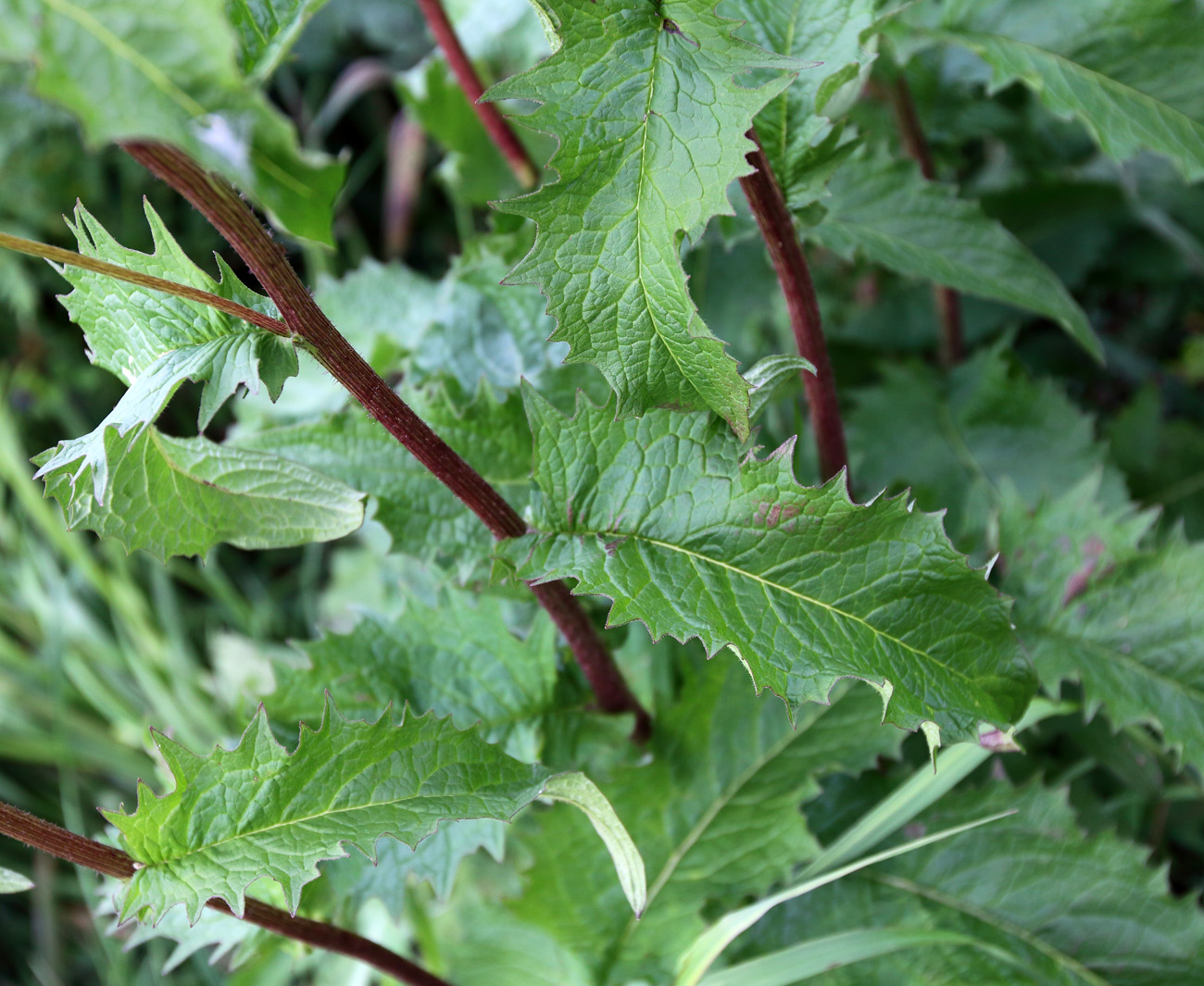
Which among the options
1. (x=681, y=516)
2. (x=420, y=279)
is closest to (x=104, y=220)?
(x=420, y=279)

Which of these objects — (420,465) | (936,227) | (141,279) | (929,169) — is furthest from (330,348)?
(929,169)

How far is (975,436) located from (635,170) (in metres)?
0.76

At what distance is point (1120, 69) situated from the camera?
2.70ft

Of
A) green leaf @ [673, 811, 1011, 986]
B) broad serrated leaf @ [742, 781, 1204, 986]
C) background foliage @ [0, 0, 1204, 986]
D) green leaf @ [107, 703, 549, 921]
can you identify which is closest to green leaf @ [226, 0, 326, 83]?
background foliage @ [0, 0, 1204, 986]

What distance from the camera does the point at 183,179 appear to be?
47cm

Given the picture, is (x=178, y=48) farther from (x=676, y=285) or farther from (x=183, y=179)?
(x=676, y=285)

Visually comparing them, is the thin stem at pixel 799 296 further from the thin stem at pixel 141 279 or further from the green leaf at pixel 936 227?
the thin stem at pixel 141 279

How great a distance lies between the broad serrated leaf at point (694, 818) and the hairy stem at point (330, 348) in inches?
6.1

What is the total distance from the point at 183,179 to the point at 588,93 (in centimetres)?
21

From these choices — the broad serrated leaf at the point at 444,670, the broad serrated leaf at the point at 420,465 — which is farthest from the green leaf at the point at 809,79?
the broad serrated leaf at the point at 444,670

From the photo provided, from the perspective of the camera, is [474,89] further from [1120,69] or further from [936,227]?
[1120,69]

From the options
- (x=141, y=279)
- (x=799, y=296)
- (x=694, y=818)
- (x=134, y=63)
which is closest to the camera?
(x=134, y=63)

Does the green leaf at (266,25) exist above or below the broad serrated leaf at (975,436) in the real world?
above

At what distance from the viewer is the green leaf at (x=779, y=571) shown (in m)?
0.57
